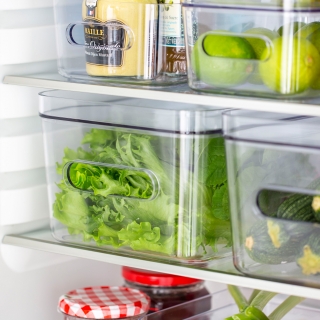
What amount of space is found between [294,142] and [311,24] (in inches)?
6.6

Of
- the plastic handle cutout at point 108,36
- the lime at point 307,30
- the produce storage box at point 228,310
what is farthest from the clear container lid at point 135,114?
the produce storage box at point 228,310

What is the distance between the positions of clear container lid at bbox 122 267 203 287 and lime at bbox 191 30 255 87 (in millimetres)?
512

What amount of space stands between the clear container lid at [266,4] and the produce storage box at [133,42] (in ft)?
0.30

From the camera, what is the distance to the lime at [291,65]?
907 mm

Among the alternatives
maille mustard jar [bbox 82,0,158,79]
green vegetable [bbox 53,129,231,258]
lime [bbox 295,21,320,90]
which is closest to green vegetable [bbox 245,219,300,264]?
green vegetable [bbox 53,129,231,258]

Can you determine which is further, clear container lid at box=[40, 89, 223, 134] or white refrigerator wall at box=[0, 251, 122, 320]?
white refrigerator wall at box=[0, 251, 122, 320]

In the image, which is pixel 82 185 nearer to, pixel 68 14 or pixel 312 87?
pixel 68 14

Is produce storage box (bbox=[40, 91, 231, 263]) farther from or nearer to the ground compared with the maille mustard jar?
nearer to the ground

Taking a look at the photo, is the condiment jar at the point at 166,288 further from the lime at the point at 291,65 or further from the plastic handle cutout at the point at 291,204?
the lime at the point at 291,65

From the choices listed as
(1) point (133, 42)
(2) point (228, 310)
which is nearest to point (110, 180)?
(1) point (133, 42)

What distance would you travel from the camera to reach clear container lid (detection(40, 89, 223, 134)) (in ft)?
3.45

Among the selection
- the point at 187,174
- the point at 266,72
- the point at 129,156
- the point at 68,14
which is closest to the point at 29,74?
the point at 68,14

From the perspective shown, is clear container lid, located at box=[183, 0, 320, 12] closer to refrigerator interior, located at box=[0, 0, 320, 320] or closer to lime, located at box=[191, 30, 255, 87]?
lime, located at box=[191, 30, 255, 87]

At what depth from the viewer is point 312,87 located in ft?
3.08
